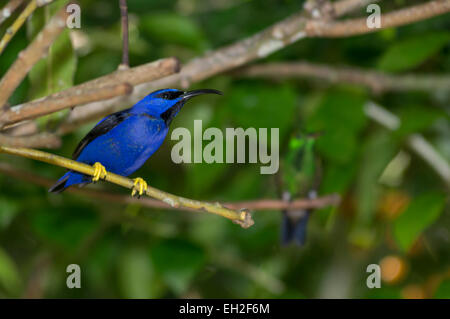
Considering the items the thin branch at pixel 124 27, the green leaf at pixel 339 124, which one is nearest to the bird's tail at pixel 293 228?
the green leaf at pixel 339 124

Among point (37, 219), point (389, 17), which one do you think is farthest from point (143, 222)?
point (389, 17)

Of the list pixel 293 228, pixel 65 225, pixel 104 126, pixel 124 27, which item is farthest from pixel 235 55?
pixel 293 228

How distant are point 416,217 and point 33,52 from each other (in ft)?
6.43

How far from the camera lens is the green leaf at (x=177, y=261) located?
2.81m

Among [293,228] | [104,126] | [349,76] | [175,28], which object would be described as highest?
[175,28]

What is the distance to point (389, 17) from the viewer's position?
204 cm

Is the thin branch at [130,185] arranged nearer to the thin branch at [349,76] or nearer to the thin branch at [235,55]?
the thin branch at [235,55]

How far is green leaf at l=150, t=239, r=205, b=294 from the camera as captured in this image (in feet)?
9.21

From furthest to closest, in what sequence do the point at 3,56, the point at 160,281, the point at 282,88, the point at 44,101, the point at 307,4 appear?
the point at 160,281, the point at 282,88, the point at 3,56, the point at 307,4, the point at 44,101

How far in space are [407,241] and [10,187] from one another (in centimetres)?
247

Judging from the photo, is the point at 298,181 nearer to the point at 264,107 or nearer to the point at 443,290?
the point at 264,107

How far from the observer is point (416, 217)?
2656mm

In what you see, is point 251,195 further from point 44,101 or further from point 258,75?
point 44,101

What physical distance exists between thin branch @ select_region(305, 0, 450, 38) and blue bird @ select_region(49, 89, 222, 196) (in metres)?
0.77
